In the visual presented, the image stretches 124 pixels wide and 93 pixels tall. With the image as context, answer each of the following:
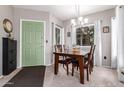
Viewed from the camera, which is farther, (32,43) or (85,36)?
(85,36)

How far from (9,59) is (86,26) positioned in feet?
12.2

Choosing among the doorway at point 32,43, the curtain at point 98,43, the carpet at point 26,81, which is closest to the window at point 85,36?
the curtain at point 98,43

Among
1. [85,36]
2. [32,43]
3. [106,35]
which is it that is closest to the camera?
[106,35]

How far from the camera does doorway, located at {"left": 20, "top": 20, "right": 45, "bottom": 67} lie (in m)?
4.90

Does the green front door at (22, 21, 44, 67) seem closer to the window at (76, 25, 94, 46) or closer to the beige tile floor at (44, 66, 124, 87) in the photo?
the beige tile floor at (44, 66, 124, 87)

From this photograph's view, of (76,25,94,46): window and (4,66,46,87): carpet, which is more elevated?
(76,25,94,46): window

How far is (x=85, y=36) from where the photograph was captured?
19.5ft

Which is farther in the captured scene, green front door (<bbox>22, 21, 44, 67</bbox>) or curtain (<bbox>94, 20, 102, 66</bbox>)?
curtain (<bbox>94, 20, 102, 66</bbox>)

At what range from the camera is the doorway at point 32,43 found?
4902 millimetres

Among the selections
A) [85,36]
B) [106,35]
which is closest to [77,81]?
[106,35]

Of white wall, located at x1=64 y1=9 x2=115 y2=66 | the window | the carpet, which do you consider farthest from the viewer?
the window

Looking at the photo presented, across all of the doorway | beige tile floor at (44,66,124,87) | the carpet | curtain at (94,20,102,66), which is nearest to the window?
curtain at (94,20,102,66)

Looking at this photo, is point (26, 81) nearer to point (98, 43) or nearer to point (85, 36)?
point (98, 43)

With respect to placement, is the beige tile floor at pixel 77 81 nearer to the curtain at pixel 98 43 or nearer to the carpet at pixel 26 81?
the carpet at pixel 26 81
